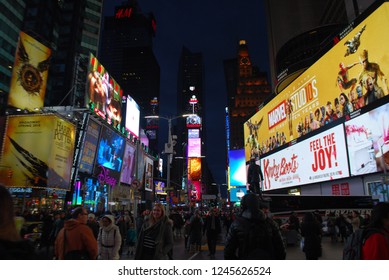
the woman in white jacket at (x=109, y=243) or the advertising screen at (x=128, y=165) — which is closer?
the woman in white jacket at (x=109, y=243)

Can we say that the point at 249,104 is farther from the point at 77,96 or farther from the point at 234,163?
the point at 77,96

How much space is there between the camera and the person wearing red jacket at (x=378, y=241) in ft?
9.18

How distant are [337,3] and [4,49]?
79780 mm

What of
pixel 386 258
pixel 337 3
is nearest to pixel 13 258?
pixel 386 258

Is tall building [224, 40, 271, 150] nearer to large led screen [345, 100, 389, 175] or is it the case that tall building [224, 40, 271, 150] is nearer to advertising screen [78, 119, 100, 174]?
advertising screen [78, 119, 100, 174]

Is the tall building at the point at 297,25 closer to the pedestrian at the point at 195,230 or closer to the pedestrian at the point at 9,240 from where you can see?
the pedestrian at the point at 195,230

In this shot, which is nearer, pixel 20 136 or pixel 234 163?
pixel 20 136

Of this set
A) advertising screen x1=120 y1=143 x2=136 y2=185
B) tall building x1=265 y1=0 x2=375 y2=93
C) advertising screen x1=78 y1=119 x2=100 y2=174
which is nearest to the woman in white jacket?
advertising screen x1=78 y1=119 x2=100 y2=174

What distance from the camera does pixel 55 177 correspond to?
29.4 meters

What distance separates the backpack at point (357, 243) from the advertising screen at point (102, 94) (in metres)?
35.1

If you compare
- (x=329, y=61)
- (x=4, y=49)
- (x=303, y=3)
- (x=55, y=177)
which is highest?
(x=303, y=3)

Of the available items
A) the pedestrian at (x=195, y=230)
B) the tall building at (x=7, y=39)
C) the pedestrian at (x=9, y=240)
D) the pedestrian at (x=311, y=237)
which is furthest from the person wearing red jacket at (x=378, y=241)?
the tall building at (x=7, y=39)

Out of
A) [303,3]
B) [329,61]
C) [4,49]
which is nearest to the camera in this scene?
[329,61]

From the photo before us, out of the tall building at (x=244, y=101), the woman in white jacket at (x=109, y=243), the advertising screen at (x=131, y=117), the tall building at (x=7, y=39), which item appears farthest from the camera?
the tall building at (x=244, y=101)
